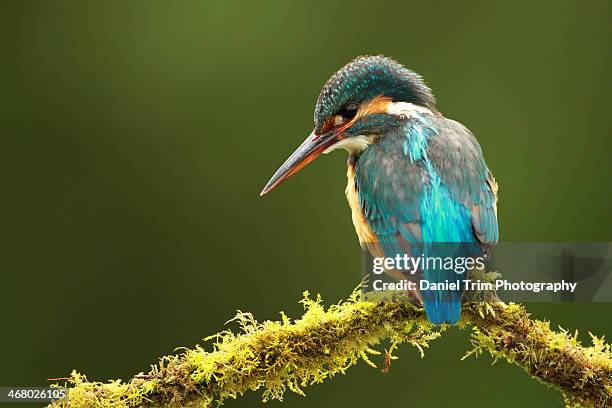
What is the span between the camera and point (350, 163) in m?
2.73

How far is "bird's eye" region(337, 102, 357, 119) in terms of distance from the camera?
2.73 metres

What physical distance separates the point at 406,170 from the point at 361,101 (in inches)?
15.0

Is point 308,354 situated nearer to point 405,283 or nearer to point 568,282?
point 405,283

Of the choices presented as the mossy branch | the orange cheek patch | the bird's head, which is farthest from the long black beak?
the mossy branch

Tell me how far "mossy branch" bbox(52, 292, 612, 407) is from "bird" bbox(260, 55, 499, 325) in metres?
0.10

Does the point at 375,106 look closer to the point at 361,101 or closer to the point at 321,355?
the point at 361,101

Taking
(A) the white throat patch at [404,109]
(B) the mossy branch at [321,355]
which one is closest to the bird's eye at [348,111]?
(A) the white throat patch at [404,109]

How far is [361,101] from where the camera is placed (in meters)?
2.73

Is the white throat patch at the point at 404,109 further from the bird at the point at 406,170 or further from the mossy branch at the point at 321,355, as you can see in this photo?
the mossy branch at the point at 321,355

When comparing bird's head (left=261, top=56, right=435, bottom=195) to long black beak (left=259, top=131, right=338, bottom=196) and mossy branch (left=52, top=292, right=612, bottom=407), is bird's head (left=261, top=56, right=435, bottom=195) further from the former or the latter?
mossy branch (left=52, top=292, right=612, bottom=407)

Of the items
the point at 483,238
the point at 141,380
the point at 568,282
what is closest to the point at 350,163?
the point at 483,238

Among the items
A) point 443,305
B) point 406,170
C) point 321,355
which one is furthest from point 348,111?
point 321,355

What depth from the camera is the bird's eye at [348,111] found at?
8.96 ft

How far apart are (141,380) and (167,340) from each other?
2326 millimetres
